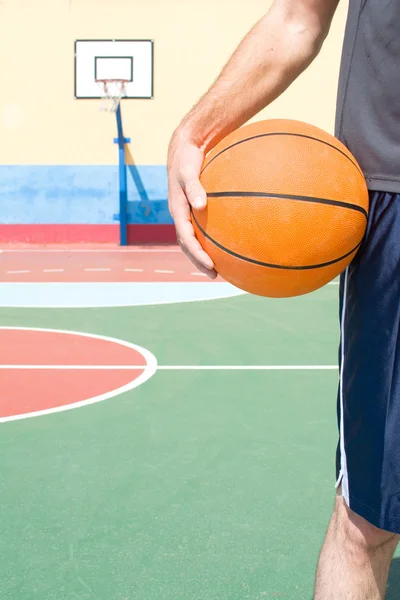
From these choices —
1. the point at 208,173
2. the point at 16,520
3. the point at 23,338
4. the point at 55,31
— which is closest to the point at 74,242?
the point at 55,31

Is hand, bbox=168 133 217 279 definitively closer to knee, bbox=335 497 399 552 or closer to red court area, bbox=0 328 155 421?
knee, bbox=335 497 399 552

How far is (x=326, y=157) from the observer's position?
1.51m

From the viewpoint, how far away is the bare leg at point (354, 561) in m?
1.49

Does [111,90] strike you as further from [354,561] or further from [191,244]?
[354,561]

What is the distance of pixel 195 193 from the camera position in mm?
1423

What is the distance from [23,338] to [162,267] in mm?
4978

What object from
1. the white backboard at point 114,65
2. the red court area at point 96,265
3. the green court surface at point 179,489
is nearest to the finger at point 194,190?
the green court surface at point 179,489

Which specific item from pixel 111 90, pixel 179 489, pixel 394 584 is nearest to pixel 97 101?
pixel 111 90

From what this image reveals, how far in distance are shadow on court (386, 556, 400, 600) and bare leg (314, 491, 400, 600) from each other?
0.66 metres

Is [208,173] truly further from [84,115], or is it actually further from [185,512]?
[84,115]

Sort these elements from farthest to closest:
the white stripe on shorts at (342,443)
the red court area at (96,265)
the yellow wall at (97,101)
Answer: the yellow wall at (97,101) < the red court area at (96,265) < the white stripe on shorts at (342,443)

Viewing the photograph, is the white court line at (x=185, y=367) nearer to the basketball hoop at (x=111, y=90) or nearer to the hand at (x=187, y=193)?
the hand at (x=187, y=193)

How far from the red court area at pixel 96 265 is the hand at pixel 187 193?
7.51 meters

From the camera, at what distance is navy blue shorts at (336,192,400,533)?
1.43 metres
